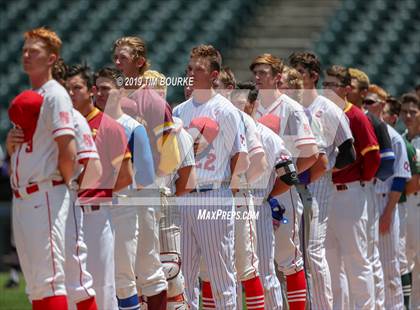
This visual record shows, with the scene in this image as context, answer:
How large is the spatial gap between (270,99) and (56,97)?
9.26 ft

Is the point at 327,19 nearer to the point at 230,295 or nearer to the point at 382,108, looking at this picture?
the point at 382,108

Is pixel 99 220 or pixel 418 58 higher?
pixel 418 58

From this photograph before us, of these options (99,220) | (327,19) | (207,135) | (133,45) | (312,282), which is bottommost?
(312,282)

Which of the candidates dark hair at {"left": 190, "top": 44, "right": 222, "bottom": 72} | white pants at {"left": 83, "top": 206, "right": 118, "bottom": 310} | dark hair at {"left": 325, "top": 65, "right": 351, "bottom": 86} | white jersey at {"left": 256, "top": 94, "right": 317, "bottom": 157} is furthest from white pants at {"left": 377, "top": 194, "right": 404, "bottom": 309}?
white pants at {"left": 83, "top": 206, "right": 118, "bottom": 310}

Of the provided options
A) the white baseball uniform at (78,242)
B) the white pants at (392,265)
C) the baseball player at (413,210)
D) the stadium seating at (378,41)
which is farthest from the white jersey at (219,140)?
the stadium seating at (378,41)

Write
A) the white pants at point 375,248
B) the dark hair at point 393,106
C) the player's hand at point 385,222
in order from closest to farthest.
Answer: the white pants at point 375,248, the player's hand at point 385,222, the dark hair at point 393,106

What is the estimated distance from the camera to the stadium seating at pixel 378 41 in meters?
16.9

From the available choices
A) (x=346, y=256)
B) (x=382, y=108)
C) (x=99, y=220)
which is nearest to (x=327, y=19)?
(x=382, y=108)

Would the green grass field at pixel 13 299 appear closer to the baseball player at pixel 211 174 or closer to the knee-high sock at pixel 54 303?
the baseball player at pixel 211 174

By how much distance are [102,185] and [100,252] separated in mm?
410

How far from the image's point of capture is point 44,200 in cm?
525

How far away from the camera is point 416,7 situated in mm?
18516

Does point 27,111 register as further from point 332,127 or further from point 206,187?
point 332,127

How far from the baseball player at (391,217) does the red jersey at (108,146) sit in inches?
150
